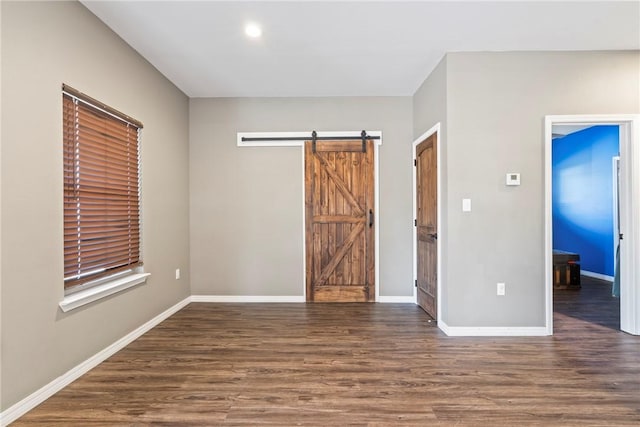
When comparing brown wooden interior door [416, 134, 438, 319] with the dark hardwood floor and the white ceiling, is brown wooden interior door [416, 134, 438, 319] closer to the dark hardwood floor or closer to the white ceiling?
the dark hardwood floor

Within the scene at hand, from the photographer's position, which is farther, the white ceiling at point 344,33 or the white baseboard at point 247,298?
the white baseboard at point 247,298

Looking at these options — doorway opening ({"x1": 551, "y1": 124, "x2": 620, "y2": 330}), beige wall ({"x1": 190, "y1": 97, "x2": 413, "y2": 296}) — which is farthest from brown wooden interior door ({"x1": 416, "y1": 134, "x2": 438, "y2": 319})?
doorway opening ({"x1": 551, "y1": 124, "x2": 620, "y2": 330})

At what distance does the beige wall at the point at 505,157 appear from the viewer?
3242 millimetres

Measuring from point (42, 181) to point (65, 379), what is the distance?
135 centimetres

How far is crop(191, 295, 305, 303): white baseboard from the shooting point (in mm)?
4516

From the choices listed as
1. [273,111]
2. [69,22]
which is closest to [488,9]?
[273,111]

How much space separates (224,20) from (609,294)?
577cm

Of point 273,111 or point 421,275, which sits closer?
point 421,275

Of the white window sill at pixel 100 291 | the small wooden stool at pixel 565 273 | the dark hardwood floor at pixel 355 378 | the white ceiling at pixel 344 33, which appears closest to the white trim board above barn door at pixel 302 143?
the white ceiling at pixel 344 33

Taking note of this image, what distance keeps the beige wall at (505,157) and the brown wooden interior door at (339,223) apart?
1359 millimetres

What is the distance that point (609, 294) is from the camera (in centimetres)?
468

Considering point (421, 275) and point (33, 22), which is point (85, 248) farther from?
point (421, 275)

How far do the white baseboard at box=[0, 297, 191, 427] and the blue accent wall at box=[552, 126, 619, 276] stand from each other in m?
6.80

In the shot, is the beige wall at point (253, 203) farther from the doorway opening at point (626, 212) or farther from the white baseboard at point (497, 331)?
the doorway opening at point (626, 212)
